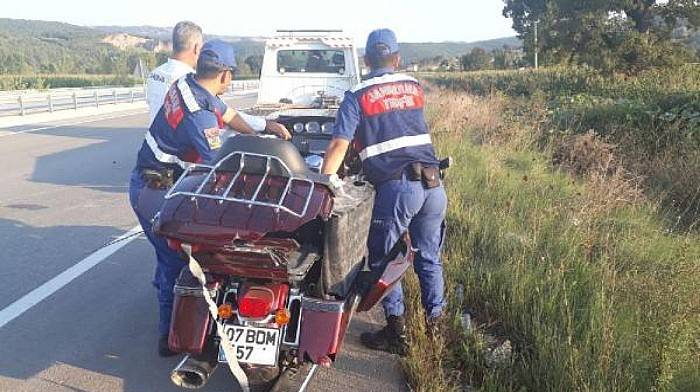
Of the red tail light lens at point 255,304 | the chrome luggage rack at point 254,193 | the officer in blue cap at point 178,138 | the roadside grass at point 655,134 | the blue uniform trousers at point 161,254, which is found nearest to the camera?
the chrome luggage rack at point 254,193

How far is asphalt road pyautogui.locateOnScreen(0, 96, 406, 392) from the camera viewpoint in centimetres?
388

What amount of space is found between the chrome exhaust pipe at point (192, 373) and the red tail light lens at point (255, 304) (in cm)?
38

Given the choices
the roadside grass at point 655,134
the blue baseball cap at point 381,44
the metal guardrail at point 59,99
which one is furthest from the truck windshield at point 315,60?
the metal guardrail at point 59,99

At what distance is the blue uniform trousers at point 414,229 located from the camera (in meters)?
4.15

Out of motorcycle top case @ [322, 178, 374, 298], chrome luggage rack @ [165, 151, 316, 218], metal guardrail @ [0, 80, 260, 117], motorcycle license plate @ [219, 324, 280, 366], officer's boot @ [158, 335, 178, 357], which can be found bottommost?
metal guardrail @ [0, 80, 260, 117]

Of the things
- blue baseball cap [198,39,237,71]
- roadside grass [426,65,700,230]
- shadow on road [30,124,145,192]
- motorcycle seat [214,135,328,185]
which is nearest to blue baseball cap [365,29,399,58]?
blue baseball cap [198,39,237,71]

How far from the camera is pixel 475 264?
17.3 ft

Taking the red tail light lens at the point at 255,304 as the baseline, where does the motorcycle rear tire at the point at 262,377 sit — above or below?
below

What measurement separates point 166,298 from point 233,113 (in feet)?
4.29

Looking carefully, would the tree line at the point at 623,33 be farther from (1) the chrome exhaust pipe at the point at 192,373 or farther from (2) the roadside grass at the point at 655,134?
(1) the chrome exhaust pipe at the point at 192,373

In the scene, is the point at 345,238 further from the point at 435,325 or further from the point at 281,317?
the point at 435,325

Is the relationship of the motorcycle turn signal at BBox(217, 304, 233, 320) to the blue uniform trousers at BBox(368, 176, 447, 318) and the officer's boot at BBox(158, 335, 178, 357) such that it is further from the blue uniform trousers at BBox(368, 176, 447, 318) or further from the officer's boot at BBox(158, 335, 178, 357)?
the blue uniform trousers at BBox(368, 176, 447, 318)

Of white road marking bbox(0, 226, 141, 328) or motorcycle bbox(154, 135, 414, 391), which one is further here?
white road marking bbox(0, 226, 141, 328)

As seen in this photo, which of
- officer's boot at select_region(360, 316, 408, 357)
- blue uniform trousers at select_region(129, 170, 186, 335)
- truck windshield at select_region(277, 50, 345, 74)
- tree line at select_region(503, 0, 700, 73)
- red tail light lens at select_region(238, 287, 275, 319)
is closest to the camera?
red tail light lens at select_region(238, 287, 275, 319)
